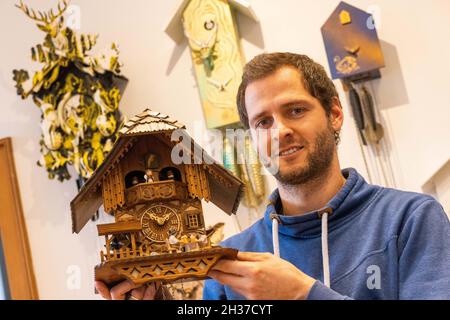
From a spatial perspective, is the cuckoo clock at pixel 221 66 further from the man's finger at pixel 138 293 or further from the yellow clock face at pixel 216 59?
the man's finger at pixel 138 293

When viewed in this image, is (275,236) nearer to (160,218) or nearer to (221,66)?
(160,218)

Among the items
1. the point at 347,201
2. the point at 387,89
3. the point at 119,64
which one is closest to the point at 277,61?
the point at 347,201

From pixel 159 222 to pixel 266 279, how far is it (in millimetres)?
307

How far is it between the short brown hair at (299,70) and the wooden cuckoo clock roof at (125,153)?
141 millimetres

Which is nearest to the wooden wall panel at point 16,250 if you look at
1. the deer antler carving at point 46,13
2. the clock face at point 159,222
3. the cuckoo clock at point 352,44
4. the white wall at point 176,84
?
the white wall at point 176,84

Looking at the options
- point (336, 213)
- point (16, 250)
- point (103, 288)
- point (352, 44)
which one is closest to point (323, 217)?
point (336, 213)

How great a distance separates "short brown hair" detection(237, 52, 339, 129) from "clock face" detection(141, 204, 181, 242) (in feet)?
0.77

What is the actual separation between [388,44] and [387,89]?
0.46 ft

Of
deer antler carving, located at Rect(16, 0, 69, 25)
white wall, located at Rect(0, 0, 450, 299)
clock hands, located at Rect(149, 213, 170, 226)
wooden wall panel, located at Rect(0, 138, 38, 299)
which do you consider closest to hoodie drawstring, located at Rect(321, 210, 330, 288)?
clock hands, located at Rect(149, 213, 170, 226)

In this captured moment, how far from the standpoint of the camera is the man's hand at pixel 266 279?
34.7 inches

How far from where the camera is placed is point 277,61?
121 cm

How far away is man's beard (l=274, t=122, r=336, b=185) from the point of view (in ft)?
3.71

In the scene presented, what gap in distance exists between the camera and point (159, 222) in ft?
3.74

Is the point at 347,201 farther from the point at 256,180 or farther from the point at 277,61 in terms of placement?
the point at 256,180
